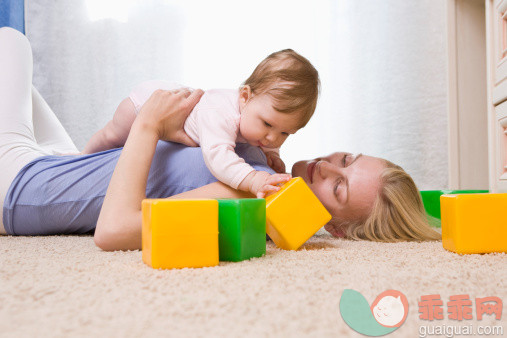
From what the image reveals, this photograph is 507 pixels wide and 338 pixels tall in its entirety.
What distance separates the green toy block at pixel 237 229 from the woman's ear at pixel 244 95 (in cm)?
38

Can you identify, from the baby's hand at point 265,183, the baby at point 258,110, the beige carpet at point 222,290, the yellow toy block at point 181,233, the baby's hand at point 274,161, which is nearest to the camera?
the beige carpet at point 222,290

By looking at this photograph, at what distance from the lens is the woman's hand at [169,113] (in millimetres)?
1055

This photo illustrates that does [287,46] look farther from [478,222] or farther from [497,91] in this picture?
[478,222]

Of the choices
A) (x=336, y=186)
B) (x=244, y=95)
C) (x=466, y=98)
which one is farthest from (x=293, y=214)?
(x=466, y=98)

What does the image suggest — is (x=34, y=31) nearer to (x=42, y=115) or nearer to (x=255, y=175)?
(x=42, y=115)

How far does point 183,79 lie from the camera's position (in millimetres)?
2541

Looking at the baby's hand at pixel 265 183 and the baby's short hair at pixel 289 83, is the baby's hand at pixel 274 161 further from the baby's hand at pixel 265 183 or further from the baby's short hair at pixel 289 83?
the baby's hand at pixel 265 183

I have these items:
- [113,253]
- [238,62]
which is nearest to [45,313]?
[113,253]

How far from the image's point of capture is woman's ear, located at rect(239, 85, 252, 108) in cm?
112

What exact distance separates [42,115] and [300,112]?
44.2 inches

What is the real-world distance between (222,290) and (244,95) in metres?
0.65

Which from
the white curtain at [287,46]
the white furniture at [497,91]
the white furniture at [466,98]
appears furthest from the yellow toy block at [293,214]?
the white curtain at [287,46]

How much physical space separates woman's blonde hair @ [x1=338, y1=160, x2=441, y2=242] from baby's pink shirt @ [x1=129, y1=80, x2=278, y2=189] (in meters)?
0.36

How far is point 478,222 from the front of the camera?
2.73 feet
